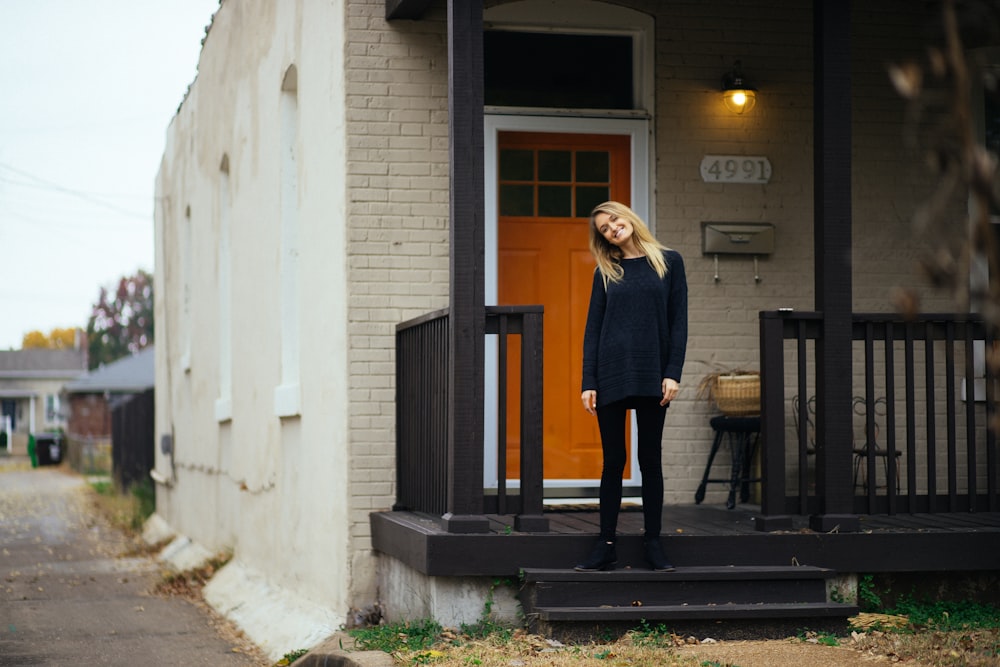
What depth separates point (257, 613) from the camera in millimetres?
9891

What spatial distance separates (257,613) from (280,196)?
10.5 feet

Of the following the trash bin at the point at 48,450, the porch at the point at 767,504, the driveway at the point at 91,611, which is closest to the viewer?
the porch at the point at 767,504

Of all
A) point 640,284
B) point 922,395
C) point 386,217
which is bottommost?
point 922,395

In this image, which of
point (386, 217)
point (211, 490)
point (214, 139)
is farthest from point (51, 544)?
point (386, 217)

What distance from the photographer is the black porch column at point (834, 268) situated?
6.85 meters

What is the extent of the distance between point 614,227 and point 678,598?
1.84 metres

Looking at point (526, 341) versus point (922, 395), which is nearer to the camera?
point (526, 341)

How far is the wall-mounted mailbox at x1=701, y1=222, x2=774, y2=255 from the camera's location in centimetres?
870

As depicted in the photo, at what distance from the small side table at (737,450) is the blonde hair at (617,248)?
Result: 2291 mm

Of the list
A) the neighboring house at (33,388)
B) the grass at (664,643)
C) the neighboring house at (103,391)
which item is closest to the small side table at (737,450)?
the grass at (664,643)

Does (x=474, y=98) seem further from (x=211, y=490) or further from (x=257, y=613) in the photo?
(x=211, y=490)

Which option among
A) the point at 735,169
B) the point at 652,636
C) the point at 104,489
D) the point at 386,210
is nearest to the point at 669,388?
the point at 652,636

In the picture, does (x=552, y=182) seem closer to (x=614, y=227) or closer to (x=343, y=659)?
(x=614, y=227)

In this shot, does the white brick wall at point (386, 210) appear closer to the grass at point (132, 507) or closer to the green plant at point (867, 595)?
the green plant at point (867, 595)
